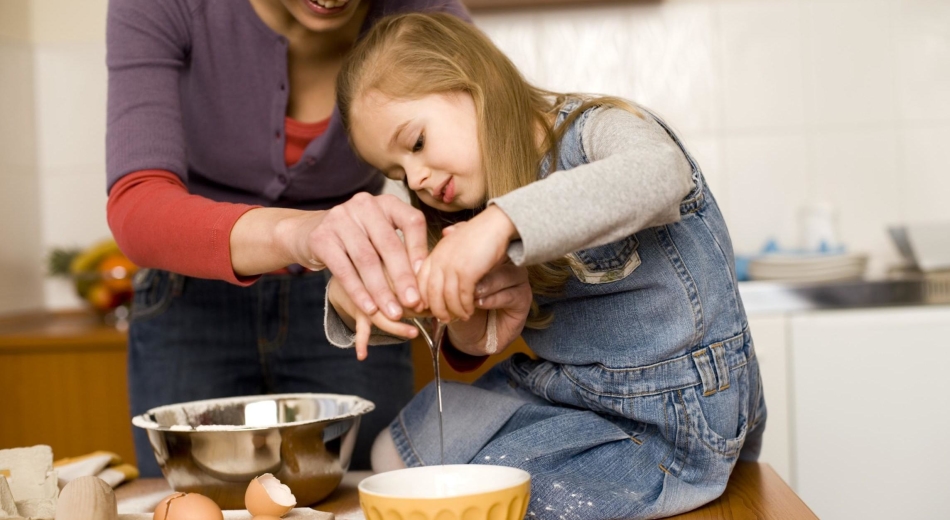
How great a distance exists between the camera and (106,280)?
7.30 feet

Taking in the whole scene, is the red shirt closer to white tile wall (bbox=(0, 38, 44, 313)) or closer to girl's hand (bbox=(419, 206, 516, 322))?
girl's hand (bbox=(419, 206, 516, 322))

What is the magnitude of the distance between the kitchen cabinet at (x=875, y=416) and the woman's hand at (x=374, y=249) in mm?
1337

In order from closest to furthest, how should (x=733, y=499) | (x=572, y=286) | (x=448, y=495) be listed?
1. (x=448, y=495)
2. (x=733, y=499)
3. (x=572, y=286)

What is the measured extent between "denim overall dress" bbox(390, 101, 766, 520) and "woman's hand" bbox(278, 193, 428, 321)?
236 mm

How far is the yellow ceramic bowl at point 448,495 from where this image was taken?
25.0 inches

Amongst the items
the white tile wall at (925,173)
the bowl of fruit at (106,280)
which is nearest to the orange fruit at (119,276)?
the bowl of fruit at (106,280)

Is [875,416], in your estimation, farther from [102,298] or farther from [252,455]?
[102,298]

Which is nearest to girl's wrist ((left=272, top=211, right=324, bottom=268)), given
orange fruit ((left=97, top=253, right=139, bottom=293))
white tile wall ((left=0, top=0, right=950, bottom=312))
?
orange fruit ((left=97, top=253, right=139, bottom=293))

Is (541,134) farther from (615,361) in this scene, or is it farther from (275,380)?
(275,380)

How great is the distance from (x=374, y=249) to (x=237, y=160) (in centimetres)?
61

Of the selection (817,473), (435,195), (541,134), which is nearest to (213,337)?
(435,195)

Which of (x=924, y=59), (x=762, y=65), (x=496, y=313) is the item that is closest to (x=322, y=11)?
(x=496, y=313)

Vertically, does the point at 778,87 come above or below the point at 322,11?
above

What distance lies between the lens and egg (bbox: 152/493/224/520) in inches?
28.2
